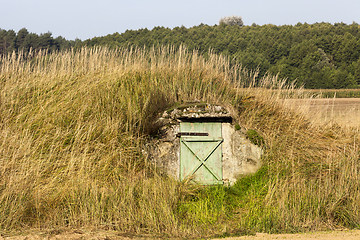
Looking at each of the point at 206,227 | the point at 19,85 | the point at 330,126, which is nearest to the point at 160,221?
the point at 206,227

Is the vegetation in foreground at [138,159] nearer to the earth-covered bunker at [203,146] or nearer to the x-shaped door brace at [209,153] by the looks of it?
the earth-covered bunker at [203,146]

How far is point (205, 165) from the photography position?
6930 mm

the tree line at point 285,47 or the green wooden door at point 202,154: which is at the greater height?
the tree line at point 285,47

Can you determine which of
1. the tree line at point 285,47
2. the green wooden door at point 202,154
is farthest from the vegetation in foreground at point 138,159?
the tree line at point 285,47

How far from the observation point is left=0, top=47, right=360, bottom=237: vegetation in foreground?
16.0ft

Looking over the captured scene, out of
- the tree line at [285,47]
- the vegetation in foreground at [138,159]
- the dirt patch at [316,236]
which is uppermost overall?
the tree line at [285,47]

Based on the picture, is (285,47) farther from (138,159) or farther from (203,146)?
(138,159)

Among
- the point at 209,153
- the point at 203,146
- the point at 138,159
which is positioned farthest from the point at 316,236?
the point at 138,159

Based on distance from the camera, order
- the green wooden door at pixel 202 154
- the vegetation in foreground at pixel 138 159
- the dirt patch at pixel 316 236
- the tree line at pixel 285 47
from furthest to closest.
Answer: the tree line at pixel 285 47
the green wooden door at pixel 202 154
the vegetation in foreground at pixel 138 159
the dirt patch at pixel 316 236

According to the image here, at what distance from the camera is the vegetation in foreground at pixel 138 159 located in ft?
16.0

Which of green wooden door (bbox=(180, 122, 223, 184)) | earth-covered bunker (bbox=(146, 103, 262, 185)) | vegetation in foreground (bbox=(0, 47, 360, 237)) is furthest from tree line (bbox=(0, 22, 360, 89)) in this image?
green wooden door (bbox=(180, 122, 223, 184))

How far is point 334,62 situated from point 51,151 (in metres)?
39.7

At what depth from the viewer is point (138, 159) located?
6.51 metres

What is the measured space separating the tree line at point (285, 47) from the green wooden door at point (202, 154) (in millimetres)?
21830
